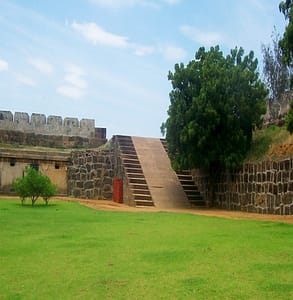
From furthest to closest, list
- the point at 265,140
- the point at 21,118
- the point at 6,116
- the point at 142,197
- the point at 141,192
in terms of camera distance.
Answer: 1. the point at 21,118
2. the point at 6,116
3. the point at 141,192
4. the point at 142,197
5. the point at 265,140

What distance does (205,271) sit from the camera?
489 centimetres

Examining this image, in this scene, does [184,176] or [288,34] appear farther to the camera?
[184,176]

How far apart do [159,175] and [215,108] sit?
188 inches

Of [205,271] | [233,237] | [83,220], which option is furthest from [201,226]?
[205,271]

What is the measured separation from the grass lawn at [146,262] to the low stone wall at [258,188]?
462 cm

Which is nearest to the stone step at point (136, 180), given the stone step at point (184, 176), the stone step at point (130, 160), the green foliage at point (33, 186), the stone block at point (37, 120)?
the stone step at point (130, 160)

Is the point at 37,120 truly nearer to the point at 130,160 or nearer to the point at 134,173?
the point at 130,160

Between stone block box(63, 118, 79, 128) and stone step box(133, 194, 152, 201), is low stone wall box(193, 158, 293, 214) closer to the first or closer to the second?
stone step box(133, 194, 152, 201)

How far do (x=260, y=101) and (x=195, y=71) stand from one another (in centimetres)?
246

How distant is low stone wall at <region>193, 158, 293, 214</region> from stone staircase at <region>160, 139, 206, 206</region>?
58 centimetres

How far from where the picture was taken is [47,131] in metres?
23.5

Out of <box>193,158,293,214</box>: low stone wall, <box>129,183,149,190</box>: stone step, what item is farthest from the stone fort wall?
<box>193,158,293,214</box>: low stone wall

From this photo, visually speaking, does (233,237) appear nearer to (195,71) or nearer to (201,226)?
(201,226)

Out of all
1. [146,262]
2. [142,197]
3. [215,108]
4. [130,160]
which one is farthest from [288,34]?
[130,160]
